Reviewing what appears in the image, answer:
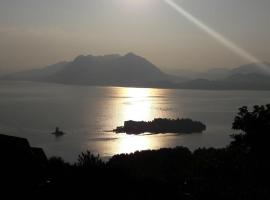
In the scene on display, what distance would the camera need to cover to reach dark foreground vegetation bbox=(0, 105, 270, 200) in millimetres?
14203

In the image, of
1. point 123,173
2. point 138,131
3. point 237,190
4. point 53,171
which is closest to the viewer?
point 123,173

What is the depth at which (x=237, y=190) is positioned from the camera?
19422mm

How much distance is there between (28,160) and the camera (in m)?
15.4

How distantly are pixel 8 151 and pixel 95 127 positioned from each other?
9448 cm

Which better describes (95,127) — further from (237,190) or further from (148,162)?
(237,190)

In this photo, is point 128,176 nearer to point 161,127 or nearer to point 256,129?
point 256,129

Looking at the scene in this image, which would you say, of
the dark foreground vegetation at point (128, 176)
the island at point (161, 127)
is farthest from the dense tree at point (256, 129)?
the island at point (161, 127)

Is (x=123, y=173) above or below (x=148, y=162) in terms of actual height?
above

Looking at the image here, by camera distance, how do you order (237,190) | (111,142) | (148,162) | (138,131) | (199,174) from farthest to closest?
1. (138,131)
2. (111,142)
3. (148,162)
4. (199,174)
5. (237,190)

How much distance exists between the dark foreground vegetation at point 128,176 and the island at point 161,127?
79.3 m

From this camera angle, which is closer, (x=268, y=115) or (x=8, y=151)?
(x=8, y=151)

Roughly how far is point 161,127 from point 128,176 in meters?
94.0

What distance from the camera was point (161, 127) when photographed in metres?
111

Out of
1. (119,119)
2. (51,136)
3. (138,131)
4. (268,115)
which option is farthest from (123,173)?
(119,119)
